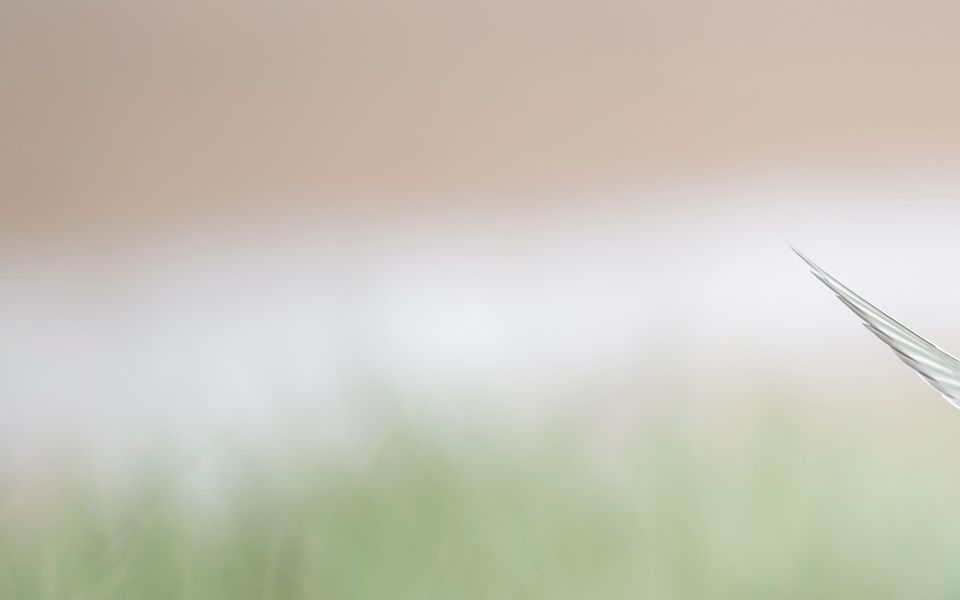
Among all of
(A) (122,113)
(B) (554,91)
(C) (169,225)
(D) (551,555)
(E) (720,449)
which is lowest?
(D) (551,555)

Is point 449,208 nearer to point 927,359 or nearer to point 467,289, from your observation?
point 467,289

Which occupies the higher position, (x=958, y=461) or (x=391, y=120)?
(x=391, y=120)

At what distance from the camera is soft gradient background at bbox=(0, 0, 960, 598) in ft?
2.76

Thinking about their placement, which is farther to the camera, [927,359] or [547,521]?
[547,521]

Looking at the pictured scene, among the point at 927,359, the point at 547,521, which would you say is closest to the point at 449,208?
the point at 547,521

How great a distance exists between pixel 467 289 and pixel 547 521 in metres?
0.24

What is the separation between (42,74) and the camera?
0.93 meters

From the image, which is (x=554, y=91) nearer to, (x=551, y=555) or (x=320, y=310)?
(x=320, y=310)

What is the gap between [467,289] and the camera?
0.91 m

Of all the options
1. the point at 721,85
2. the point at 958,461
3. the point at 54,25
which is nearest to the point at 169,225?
the point at 54,25

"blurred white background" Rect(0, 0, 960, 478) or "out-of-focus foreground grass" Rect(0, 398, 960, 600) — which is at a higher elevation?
"blurred white background" Rect(0, 0, 960, 478)

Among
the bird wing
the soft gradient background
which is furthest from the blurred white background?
the bird wing

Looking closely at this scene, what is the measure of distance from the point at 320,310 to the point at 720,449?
1.35ft

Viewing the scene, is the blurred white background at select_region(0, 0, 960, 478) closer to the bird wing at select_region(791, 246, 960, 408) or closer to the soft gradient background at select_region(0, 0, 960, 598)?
the soft gradient background at select_region(0, 0, 960, 598)
